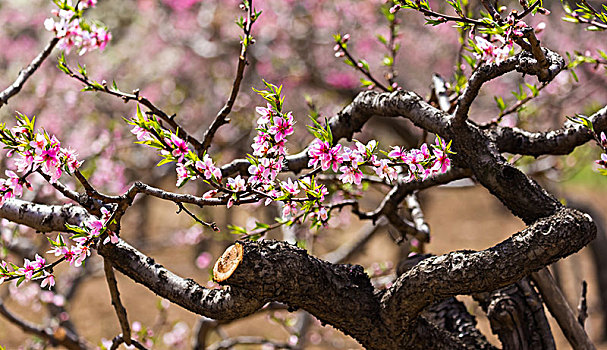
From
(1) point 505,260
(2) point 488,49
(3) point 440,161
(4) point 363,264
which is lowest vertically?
(1) point 505,260

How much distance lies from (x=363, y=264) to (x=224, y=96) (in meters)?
2.93

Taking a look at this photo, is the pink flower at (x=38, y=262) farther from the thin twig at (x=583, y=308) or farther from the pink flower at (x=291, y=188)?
the thin twig at (x=583, y=308)

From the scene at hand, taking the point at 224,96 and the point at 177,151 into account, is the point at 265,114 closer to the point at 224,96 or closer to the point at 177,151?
the point at 177,151

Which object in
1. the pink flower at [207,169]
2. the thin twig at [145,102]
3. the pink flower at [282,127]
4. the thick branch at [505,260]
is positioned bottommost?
the thick branch at [505,260]

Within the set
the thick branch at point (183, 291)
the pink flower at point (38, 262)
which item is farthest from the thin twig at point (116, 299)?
the pink flower at point (38, 262)

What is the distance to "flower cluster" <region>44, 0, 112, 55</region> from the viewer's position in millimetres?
2730

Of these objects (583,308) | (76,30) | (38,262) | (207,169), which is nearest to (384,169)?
(207,169)

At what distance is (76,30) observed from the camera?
2768 millimetres

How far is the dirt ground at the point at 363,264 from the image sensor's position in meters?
7.20

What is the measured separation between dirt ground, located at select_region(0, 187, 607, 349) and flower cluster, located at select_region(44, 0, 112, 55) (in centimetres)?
237

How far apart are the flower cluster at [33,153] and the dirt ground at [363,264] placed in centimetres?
279

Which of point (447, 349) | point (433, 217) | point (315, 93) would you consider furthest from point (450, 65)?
point (447, 349)

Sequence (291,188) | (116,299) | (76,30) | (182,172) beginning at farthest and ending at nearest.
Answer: (76,30) < (116,299) < (291,188) < (182,172)

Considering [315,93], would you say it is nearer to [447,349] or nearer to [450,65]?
[450,65]
